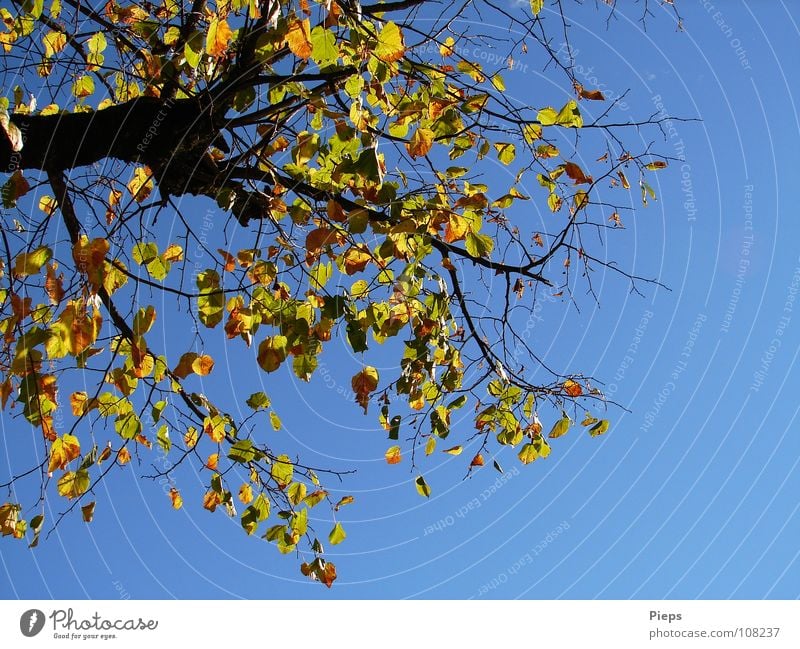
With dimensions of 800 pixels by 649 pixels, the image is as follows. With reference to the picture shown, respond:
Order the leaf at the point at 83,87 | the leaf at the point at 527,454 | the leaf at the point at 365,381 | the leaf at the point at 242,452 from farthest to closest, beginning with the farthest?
the leaf at the point at 83,87, the leaf at the point at 527,454, the leaf at the point at 242,452, the leaf at the point at 365,381

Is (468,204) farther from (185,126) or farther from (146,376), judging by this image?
(146,376)

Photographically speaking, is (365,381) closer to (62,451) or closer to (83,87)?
(62,451)

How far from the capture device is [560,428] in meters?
2.98

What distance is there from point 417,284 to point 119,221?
3.92ft

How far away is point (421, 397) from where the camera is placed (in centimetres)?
326

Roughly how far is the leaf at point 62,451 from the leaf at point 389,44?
5.26 feet

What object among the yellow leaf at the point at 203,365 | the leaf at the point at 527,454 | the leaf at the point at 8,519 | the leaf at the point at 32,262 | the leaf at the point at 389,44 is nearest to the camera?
the leaf at the point at 32,262

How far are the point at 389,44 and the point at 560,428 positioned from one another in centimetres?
170

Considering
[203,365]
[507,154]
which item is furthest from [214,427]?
[507,154]

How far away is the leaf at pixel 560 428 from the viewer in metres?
2.97

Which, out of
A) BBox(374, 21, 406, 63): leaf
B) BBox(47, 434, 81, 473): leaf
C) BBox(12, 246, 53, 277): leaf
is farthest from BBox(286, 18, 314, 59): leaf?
BBox(47, 434, 81, 473): leaf

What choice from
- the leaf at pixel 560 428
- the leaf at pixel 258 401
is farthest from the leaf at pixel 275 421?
the leaf at pixel 560 428

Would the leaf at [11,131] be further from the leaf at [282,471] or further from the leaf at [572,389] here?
the leaf at [572,389]

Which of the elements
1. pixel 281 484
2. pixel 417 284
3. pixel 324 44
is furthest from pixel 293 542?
pixel 324 44
